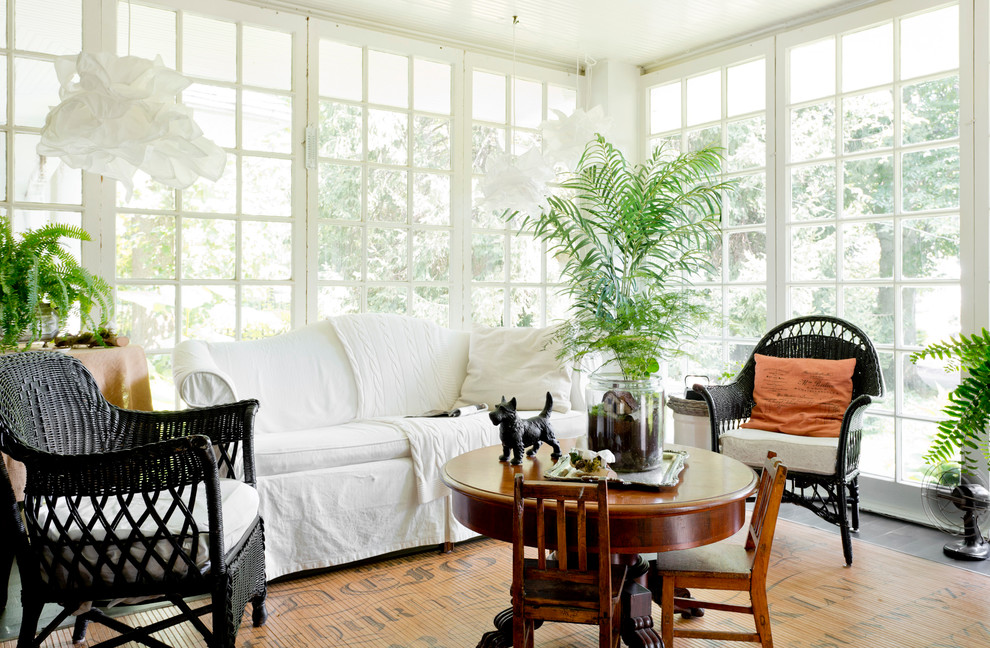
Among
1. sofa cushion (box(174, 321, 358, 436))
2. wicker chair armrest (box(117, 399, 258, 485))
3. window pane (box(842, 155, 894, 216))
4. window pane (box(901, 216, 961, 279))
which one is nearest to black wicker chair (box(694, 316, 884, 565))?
window pane (box(901, 216, 961, 279))

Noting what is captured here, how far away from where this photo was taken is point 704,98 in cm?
470

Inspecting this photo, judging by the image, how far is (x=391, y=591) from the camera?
9.21 feet

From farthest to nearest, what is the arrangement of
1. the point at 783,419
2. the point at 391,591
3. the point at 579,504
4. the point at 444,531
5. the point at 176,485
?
the point at 783,419
the point at 444,531
the point at 391,591
the point at 176,485
the point at 579,504

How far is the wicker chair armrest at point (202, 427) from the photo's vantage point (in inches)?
99.0

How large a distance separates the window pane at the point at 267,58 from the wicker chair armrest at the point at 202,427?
2034 mm

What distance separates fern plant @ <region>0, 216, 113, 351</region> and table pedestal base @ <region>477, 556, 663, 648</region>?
79.9 inches

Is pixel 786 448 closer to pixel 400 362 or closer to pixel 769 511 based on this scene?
pixel 769 511

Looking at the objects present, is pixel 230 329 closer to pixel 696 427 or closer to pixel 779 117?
pixel 696 427

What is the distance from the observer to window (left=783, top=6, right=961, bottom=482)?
3.58m

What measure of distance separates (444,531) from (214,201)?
202cm

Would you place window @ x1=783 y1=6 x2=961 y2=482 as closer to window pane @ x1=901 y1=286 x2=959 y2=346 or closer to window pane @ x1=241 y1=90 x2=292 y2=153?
window pane @ x1=901 y1=286 x2=959 y2=346

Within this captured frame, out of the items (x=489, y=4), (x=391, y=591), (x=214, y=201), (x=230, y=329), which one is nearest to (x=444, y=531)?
(x=391, y=591)

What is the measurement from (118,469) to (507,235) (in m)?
3.16

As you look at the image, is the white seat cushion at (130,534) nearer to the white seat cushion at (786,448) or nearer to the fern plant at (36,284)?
the fern plant at (36,284)
